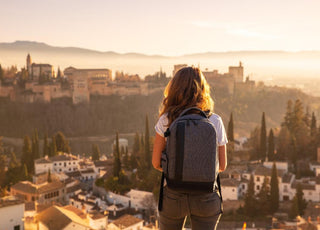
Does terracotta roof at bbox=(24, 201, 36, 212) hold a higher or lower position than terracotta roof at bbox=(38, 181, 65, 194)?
higher

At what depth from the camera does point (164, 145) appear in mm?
2322

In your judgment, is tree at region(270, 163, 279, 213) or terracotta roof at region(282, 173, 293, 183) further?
terracotta roof at region(282, 173, 293, 183)

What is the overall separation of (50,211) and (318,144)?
16109 mm

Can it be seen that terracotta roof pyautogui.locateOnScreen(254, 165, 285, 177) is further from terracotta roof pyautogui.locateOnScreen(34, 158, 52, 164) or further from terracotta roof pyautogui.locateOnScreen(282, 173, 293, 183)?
terracotta roof pyautogui.locateOnScreen(34, 158, 52, 164)

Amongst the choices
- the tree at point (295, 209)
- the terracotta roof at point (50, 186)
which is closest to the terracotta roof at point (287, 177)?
the tree at point (295, 209)

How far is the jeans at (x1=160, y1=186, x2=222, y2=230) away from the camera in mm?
2242

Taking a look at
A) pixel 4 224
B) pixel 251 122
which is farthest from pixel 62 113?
pixel 4 224

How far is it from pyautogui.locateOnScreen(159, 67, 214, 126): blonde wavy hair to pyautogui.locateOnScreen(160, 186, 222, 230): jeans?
44 cm

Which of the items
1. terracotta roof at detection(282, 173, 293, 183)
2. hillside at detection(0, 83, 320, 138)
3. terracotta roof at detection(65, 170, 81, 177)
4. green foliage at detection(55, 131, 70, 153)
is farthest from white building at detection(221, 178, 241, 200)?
hillside at detection(0, 83, 320, 138)

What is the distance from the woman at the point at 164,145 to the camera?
225cm

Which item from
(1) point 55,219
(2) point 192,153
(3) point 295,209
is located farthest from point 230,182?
(2) point 192,153

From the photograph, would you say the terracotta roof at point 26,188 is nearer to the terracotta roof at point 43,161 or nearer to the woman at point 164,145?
the terracotta roof at point 43,161

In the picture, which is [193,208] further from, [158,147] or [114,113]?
[114,113]

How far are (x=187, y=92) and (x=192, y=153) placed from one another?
38cm
